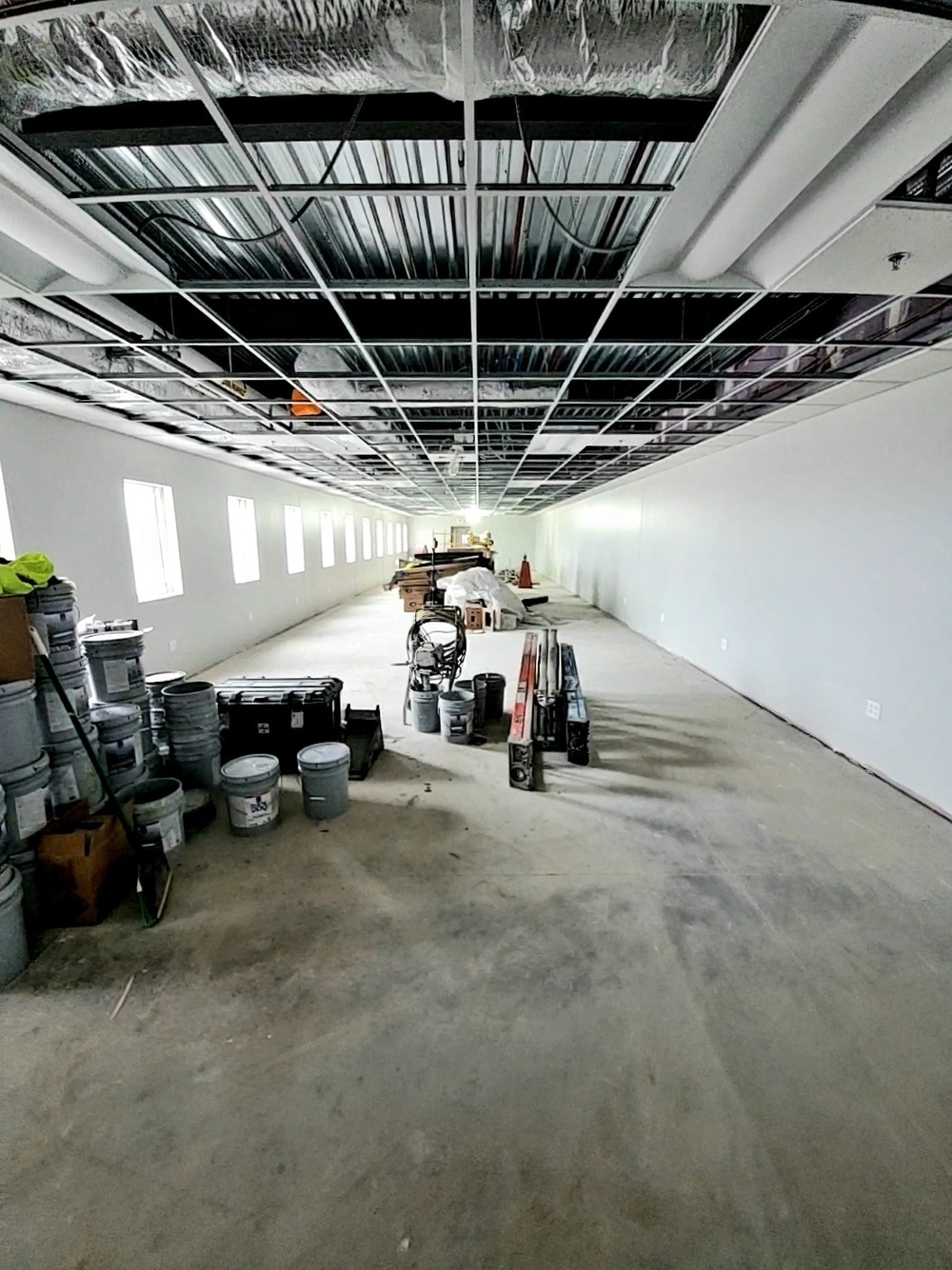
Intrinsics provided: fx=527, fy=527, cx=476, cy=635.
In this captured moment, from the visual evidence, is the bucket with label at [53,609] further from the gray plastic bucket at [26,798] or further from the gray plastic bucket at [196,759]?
the gray plastic bucket at [196,759]

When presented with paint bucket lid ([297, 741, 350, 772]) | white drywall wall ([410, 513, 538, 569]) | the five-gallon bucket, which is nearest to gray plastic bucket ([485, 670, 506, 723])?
the five-gallon bucket

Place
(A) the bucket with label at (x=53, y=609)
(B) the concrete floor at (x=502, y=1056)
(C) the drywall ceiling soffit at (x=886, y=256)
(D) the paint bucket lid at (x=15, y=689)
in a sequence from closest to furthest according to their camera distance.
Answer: (B) the concrete floor at (x=502, y=1056) → (C) the drywall ceiling soffit at (x=886, y=256) → (D) the paint bucket lid at (x=15, y=689) → (A) the bucket with label at (x=53, y=609)

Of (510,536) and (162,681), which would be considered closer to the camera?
(162,681)

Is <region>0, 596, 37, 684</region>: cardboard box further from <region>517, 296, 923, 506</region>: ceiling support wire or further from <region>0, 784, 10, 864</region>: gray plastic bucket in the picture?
A: <region>517, 296, 923, 506</region>: ceiling support wire

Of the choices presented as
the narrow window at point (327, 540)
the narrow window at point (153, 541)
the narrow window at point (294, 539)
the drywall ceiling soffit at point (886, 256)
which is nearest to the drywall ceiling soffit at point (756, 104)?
the drywall ceiling soffit at point (886, 256)

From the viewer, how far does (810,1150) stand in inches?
54.1

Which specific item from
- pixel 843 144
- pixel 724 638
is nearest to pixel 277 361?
pixel 843 144

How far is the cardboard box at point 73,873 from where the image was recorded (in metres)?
2.12

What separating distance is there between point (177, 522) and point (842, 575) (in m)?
6.01

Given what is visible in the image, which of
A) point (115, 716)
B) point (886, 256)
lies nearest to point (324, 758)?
point (115, 716)

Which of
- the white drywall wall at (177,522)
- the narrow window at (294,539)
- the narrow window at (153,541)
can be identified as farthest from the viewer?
the narrow window at (294,539)

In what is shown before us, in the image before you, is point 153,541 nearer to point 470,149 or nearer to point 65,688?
point 65,688

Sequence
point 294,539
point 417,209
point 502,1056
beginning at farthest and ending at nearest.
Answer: point 294,539 → point 417,209 → point 502,1056

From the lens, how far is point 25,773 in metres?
2.04
